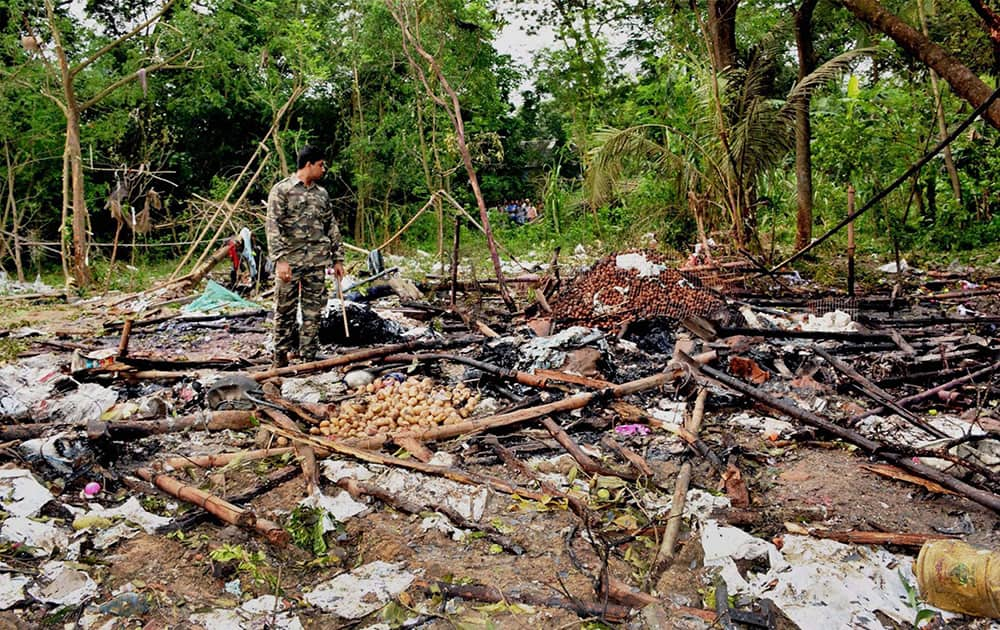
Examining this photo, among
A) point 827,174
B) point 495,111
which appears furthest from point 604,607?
point 495,111

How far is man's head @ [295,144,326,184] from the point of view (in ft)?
17.6

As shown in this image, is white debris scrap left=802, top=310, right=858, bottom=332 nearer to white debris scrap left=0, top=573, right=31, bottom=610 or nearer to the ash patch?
the ash patch

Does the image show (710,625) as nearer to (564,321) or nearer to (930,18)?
(564,321)

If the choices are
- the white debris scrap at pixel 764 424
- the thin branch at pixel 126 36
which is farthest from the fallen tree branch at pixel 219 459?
the thin branch at pixel 126 36

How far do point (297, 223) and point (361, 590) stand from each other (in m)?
3.63

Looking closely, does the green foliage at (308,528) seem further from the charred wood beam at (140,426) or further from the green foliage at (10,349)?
the green foliage at (10,349)

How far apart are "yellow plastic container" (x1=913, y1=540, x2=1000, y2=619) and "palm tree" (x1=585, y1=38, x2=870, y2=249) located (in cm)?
641

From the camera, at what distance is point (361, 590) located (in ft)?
8.07

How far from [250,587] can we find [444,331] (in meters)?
4.21

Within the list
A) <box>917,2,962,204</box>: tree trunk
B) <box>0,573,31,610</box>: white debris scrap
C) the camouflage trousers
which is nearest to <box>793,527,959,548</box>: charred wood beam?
<box>0,573,31,610</box>: white debris scrap

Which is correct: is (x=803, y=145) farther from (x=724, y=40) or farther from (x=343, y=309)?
(x=343, y=309)

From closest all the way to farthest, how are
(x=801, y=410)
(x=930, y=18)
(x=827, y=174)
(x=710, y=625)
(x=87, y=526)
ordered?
(x=710, y=625) < (x=87, y=526) < (x=801, y=410) < (x=930, y=18) < (x=827, y=174)

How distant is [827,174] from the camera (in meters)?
12.3

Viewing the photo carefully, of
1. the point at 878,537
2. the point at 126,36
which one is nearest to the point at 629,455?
the point at 878,537
